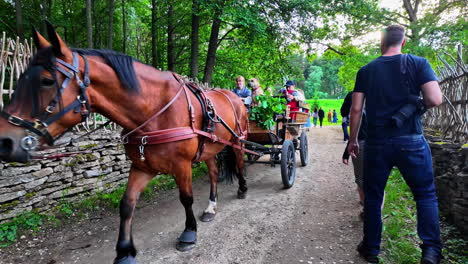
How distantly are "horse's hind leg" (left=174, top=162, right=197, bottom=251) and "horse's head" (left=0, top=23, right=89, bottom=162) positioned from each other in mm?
1205

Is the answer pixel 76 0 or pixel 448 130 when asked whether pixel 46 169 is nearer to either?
pixel 448 130

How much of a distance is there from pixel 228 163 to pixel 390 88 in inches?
127

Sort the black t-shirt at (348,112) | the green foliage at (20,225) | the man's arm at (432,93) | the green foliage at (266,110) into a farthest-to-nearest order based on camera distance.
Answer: the green foliage at (266,110) → the black t-shirt at (348,112) → the green foliage at (20,225) → the man's arm at (432,93)

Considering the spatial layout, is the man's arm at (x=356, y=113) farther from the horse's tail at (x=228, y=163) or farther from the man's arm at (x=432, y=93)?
the horse's tail at (x=228, y=163)

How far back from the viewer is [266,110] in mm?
4988

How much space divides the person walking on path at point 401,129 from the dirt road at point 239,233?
2.61 feet

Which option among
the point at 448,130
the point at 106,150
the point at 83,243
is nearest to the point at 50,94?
the point at 83,243

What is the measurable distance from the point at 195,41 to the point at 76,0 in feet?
25.2

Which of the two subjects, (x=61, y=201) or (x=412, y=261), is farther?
(x=61, y=201)

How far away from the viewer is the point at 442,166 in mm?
3723

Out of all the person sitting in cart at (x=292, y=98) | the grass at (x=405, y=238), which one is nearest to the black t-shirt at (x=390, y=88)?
the grass at (x=405, y=238)

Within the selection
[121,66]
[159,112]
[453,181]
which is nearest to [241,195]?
[159,112]

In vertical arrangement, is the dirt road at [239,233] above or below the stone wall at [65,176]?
below

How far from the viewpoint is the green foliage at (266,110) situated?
4906 millimetres
